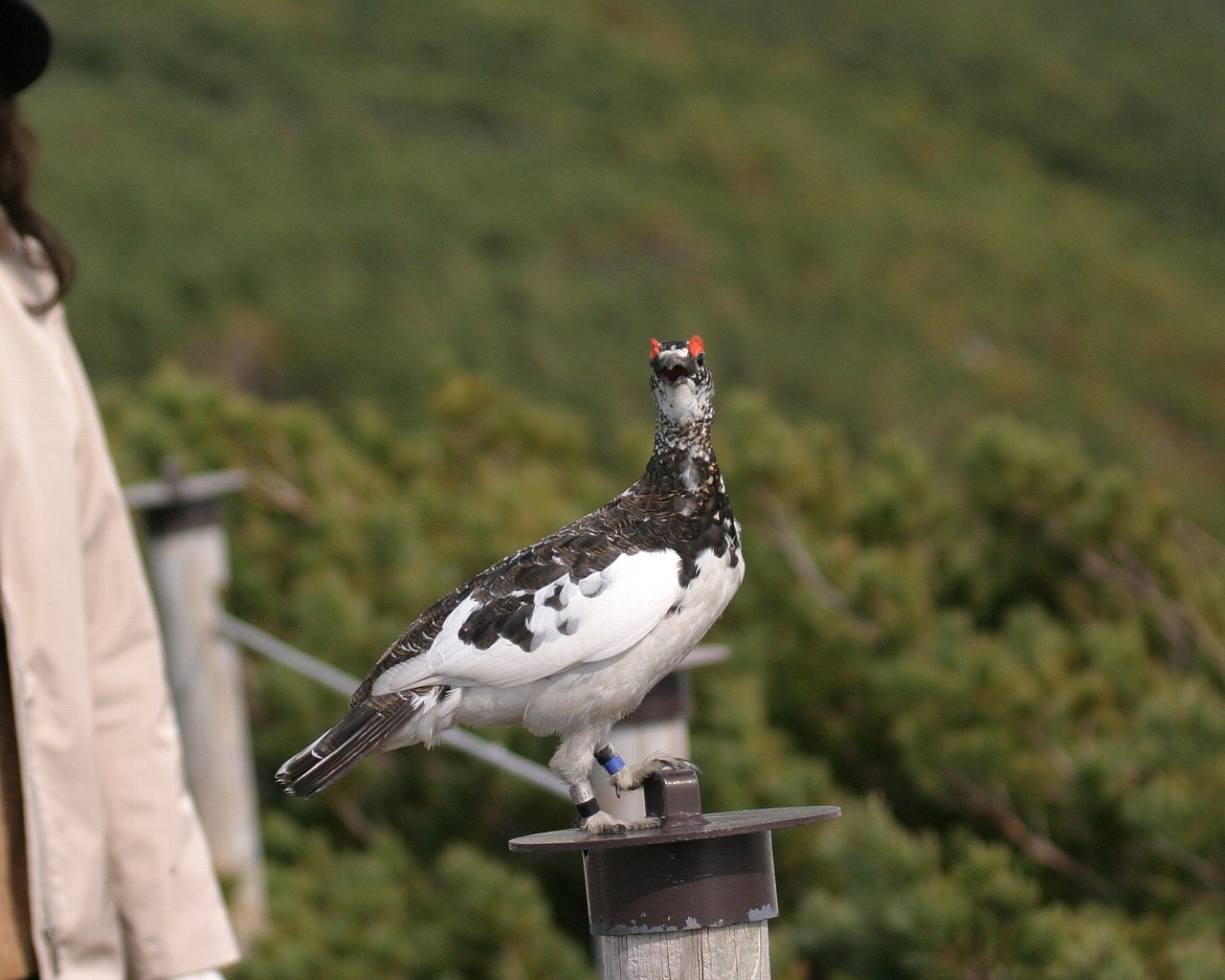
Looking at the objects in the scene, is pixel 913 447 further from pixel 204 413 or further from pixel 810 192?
pixel 810 192

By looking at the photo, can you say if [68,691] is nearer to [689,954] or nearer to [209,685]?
[689,954]

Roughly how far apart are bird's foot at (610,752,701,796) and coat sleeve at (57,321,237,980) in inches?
26.1

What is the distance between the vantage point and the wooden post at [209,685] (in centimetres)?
329

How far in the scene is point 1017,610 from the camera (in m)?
2.90

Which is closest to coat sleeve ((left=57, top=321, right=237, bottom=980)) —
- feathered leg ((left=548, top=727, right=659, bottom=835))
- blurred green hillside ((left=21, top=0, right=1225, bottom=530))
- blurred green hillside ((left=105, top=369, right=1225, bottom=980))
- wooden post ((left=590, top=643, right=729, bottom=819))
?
wooden post ((left=590, top=643, right=729, bottom=819))

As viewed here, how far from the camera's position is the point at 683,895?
1229mm

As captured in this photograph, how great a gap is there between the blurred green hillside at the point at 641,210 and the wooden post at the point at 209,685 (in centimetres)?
446

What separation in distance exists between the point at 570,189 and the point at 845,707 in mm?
9496

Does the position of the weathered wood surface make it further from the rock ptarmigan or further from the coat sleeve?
the coat sleeve

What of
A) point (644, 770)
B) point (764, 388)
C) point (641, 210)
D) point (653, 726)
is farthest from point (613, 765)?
point (641, 210)

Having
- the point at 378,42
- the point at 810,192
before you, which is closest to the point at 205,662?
the point at 810,192

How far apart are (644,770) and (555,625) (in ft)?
0.52

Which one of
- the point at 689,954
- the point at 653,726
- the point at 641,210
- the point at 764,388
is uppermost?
the point at 641,210

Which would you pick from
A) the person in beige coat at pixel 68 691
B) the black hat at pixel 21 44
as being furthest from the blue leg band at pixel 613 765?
the black hat at pixel 21 44
